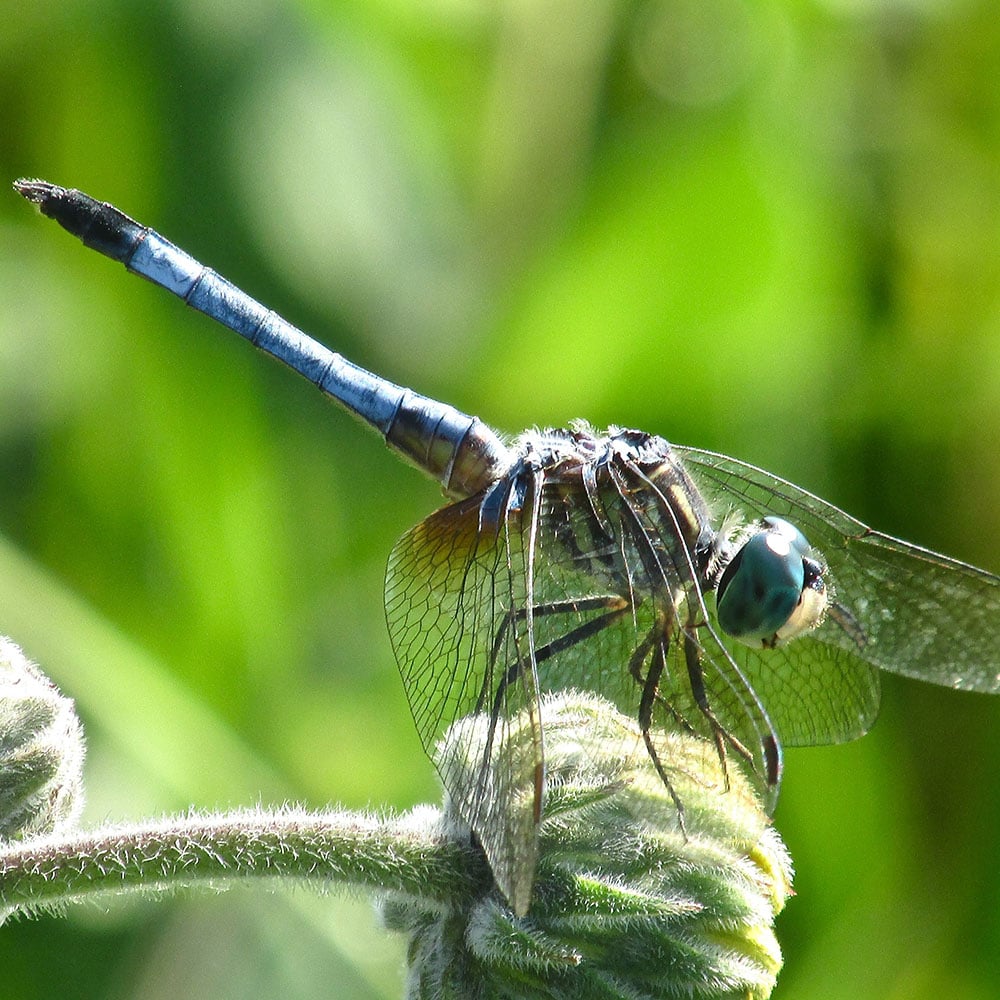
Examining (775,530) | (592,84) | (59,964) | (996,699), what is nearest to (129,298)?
(592,84)

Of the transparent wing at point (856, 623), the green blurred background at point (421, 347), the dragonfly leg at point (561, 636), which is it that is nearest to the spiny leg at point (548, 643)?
the dragonfly leg at point (561, 636)

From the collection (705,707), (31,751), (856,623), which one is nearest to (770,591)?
(705,707)

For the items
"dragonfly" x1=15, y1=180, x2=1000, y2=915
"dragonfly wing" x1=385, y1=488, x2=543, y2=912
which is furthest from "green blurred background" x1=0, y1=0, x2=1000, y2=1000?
"dragonfly wing" x1=385, y1=488, x2=543, y2=912

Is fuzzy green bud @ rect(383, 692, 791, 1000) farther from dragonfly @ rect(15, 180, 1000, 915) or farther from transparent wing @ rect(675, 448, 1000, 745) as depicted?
transparent wing @ rect(675, 448, 1000, 745)

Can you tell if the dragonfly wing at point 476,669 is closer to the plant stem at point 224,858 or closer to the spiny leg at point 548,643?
the spiny leg at point 548,643

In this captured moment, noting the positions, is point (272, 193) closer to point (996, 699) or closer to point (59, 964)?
point (59, 964)
